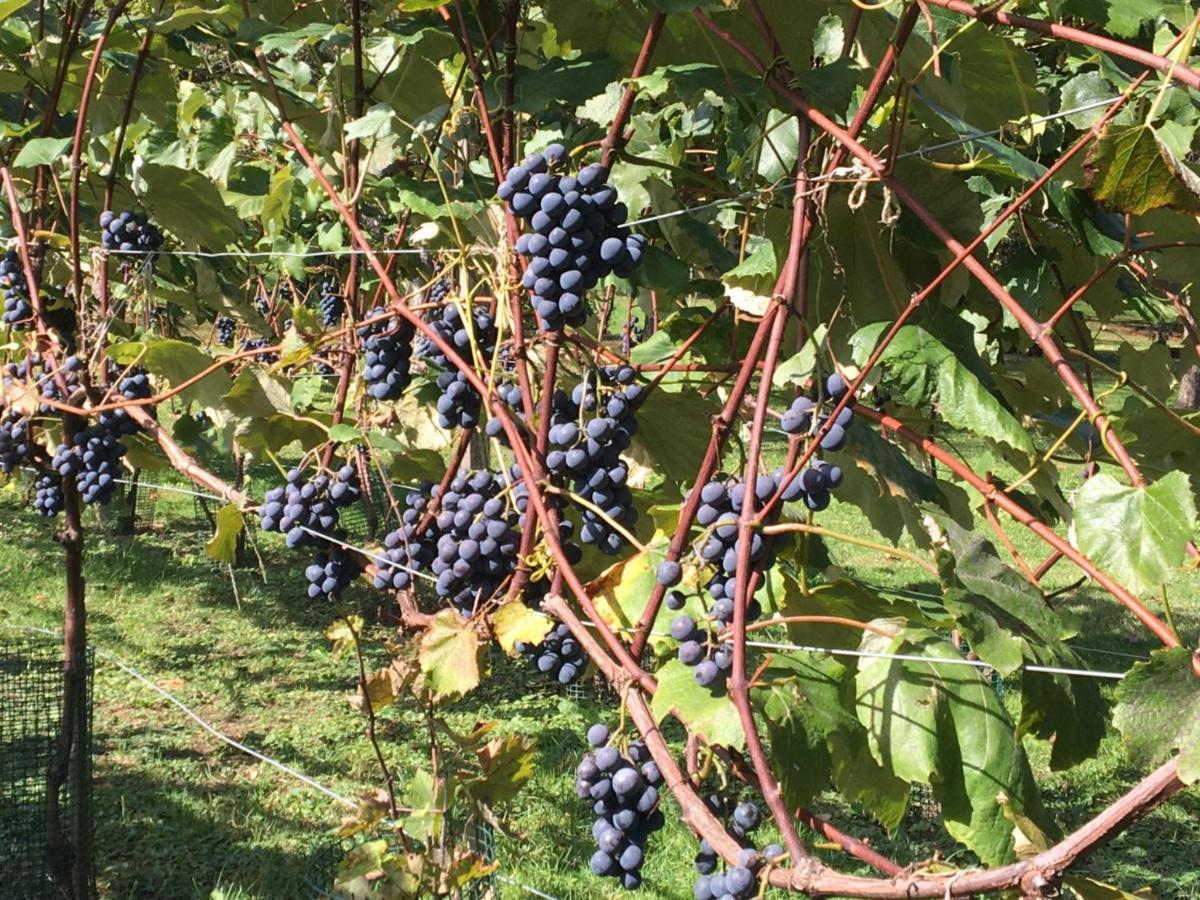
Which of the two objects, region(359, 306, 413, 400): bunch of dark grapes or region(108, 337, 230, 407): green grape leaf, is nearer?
region(359, 306, 413, 400): bunch of dark grapes

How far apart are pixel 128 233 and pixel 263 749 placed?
260cm

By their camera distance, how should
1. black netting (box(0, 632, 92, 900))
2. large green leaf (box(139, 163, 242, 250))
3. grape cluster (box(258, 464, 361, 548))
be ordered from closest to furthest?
grape cluster (box(258, 464, 361, 548)), large green leaf (box(139, 163, 242, 250)), black netting (box(0, 632, 92, 900))

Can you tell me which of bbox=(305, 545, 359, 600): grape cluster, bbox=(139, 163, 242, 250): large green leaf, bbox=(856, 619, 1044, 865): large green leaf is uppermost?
bbox=(139, 163, 242, 250): large green leaf

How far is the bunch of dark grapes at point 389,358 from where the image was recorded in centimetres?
200

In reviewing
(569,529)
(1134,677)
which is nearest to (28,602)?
(569,529)

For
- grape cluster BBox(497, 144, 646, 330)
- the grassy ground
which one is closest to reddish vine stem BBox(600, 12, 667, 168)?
grape cluster BBox(497, 144, 646, 330)

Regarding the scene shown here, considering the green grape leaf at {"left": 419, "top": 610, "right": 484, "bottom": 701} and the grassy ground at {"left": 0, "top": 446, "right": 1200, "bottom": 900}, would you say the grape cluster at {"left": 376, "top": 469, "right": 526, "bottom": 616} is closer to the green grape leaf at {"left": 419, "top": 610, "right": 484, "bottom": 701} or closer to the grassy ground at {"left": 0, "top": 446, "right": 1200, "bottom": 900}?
the green grape leaf at {"left": 419, "top": 610, "right": 484, "bottom": 701}

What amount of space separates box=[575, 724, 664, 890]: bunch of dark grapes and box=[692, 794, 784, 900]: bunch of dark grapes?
8 centimetres

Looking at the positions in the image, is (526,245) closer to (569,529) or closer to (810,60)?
(569,529)

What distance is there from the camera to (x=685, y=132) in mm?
2828

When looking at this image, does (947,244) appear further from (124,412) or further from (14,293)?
A: (14,293)

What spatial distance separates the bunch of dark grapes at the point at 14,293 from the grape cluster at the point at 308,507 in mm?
1122

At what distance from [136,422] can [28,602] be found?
14.8ft

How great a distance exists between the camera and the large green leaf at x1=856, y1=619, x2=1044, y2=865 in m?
1.25
